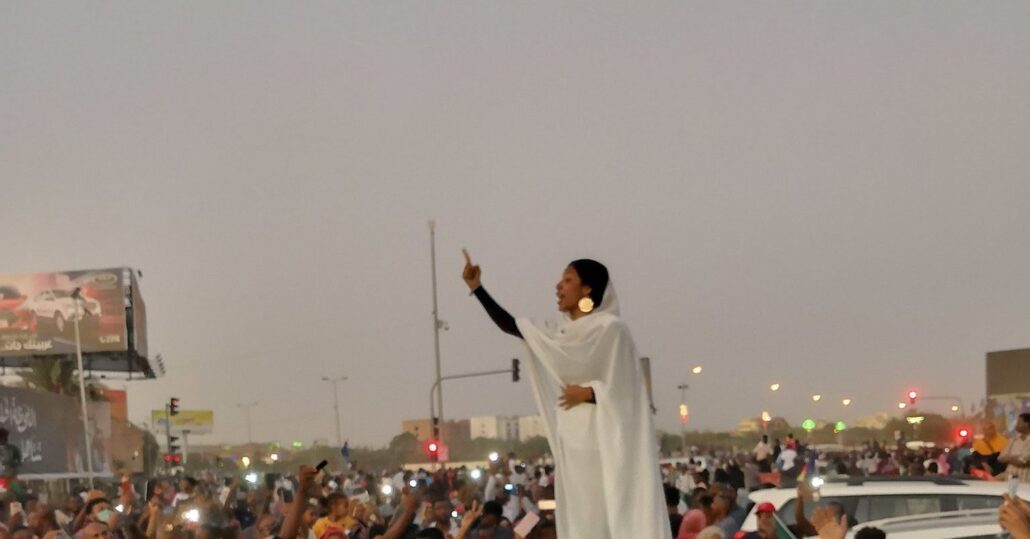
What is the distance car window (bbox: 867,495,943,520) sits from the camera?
11656 mm

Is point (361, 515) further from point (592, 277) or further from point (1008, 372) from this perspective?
point (1008, 372)

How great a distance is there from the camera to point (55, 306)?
58.9 m

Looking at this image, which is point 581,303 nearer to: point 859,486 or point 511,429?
point 859,486

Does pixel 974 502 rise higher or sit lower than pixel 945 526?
lower

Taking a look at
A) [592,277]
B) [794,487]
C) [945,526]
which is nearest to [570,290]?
[592,277]

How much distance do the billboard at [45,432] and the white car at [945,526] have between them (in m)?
23.0

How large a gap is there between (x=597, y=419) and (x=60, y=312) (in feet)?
186

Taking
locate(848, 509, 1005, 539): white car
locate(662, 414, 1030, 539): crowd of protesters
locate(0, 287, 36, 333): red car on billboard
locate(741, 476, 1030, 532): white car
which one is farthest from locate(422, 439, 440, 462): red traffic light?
locate(848, 509, 1005, 539): white car

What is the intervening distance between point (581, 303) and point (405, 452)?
10073cm

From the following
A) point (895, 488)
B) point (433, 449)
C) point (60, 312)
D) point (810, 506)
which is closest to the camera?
point (895, 488)

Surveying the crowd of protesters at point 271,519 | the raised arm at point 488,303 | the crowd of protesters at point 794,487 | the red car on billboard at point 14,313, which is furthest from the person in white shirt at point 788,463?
the red car on billboard at point 14,313

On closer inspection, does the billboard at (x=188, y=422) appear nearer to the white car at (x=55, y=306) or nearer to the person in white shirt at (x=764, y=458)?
the white car at (x=55, y=306)

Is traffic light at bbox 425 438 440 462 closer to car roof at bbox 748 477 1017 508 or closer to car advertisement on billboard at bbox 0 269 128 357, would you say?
car advertisement on billboard at bbox 0 269 128 357

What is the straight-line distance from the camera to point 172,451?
164 feet
